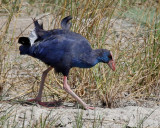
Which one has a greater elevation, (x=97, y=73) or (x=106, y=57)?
(x=106, y=57)

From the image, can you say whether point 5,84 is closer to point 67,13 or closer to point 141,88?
point 67,13

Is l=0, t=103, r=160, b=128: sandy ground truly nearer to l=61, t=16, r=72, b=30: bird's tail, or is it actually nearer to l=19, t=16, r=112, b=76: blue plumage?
l=19, t=16, r=112, b=76: blue plumage

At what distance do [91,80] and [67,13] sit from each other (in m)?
1.06

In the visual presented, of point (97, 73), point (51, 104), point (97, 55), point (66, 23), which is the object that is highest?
point (66, 23)

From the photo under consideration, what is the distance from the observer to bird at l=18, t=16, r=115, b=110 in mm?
4492

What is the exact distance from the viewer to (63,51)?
450 centimetres

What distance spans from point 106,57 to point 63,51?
524mm

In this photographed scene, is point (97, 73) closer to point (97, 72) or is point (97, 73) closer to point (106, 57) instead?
point (97, 72)

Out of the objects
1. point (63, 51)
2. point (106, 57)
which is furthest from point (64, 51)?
point (106, 57)

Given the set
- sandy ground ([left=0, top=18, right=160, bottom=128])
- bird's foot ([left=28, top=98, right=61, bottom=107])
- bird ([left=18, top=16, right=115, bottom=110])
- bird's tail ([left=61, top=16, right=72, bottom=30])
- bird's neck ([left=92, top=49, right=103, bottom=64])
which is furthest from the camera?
bird's tail ([left=61, top=16, right=72, bottom=30])

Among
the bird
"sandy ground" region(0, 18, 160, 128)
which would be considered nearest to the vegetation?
the bird

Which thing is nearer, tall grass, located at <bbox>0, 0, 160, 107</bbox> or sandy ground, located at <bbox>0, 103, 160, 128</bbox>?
sandy ground, located at <bbox>0, 103, 160, 128</bbox>

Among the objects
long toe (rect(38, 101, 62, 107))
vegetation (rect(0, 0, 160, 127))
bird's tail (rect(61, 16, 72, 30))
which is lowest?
long toe (rect(38, 101, 62, 107))

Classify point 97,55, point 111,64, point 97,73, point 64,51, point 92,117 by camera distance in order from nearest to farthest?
point 92,117 → point 64,51 → point 97,55 → point 111,64 → point 97,73
